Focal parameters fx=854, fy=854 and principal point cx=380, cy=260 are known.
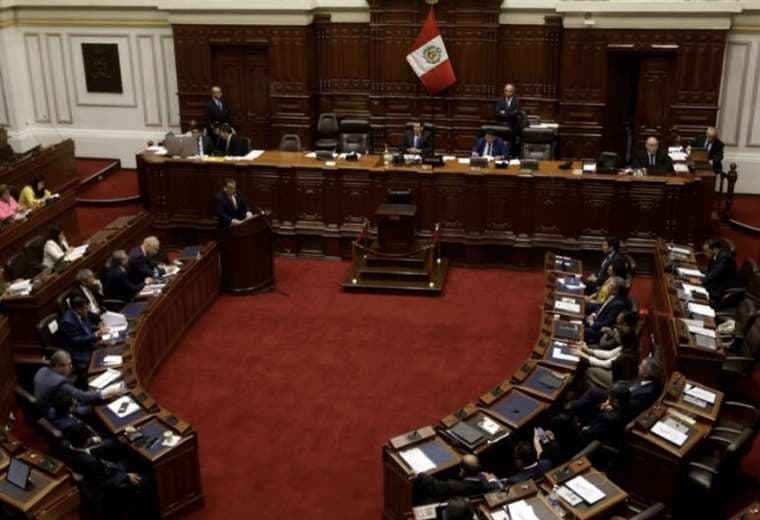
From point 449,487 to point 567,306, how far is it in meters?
3.53

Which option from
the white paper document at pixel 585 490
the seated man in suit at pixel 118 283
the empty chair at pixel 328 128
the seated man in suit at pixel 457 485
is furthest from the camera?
the empty chair at pixel 328 128

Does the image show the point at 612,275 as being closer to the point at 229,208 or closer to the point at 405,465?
the point at 405,465

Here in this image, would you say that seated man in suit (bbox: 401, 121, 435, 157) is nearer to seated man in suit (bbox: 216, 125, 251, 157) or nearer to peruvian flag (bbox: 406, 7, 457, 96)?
peruvian flag (bbox: 406, 7, 457, 96)

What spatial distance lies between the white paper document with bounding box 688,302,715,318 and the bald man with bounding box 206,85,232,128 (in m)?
9.09

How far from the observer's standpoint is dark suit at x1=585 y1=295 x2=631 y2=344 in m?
8.67

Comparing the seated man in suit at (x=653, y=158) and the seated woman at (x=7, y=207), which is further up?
the seated man in suit at (x=653, y=158)

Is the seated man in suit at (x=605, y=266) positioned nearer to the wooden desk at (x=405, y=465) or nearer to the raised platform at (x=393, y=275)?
the raised platform at (x=393, y=275)

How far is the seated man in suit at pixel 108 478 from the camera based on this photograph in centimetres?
652

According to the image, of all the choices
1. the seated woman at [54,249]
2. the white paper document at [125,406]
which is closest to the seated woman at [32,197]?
the seated woman at [54,249]

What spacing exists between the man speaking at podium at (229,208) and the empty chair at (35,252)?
217 cm

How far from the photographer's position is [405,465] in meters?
6.35

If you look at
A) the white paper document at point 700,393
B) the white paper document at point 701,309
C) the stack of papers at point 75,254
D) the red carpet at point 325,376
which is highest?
the stack of papers at point 75,254

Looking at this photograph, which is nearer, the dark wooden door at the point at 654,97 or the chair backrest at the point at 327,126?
the dark wooden door at the point at 654,97

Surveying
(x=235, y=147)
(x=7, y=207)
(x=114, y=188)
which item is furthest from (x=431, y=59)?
(x=7, y=207)
